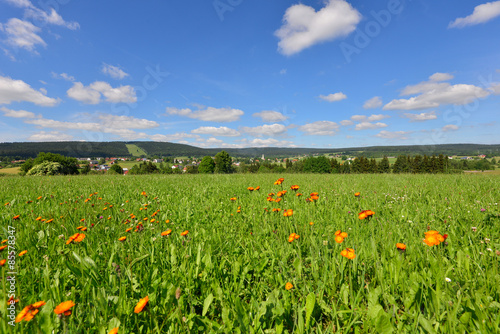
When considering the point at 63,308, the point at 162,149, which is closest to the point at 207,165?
the point at 63,308

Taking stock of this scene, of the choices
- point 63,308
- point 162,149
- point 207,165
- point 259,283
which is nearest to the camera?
point 63,308

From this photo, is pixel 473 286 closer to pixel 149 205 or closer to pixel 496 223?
pixel 496 223

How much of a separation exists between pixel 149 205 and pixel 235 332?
3991 millimetres

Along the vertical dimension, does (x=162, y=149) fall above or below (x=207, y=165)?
above

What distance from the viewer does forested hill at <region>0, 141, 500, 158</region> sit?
100881 mm

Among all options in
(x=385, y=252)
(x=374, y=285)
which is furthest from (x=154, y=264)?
(x=385, y=252)

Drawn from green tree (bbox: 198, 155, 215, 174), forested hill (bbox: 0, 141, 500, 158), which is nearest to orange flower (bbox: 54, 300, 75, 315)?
green tree (bbox: 198, 155, 215, 174)

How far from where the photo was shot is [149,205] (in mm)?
4676

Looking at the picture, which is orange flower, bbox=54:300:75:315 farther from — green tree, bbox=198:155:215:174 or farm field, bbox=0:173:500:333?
green tree, bbox=198:155:215:174

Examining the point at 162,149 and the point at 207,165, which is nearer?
the point at 207,165

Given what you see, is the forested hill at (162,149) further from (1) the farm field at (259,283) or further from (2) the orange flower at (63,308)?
(2) the orange flower at (63,308)

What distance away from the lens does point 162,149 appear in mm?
166875

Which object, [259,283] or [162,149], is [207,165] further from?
[162,149]

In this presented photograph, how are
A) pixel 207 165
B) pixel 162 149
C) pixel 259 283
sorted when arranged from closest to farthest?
pixel 259 283, pixel 207 165, pixel 162 149
